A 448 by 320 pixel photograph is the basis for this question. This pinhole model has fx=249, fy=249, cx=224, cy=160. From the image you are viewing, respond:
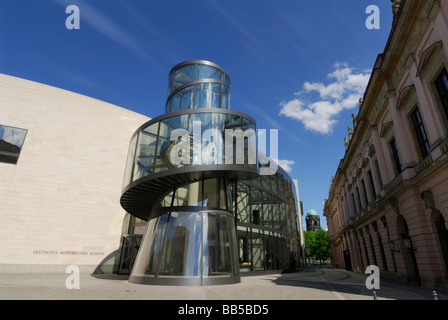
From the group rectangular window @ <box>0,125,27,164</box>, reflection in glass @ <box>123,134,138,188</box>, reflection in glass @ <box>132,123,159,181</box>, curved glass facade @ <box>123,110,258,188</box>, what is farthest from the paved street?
rectangular window @ <box>0,125,27,164</box>

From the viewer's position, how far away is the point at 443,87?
12.6 m

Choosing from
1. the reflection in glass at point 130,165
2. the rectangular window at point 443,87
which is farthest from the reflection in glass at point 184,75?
the rectangular window at point 443,87

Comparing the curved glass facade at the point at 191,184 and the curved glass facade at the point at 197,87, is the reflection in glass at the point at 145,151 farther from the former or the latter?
the curved glass facade at the point at 197,87

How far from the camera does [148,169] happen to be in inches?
581

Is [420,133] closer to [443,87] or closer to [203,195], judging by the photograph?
[443,87]

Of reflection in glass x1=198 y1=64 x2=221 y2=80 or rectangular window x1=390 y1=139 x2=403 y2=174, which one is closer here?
rectangular window x1=390 y1=139 x2=403 y2=174

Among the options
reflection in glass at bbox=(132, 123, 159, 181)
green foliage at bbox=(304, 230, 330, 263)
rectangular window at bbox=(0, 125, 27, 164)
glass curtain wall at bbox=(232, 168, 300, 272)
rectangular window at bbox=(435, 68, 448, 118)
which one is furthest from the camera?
green foliage at bbox=(304, 230, 330, 263)

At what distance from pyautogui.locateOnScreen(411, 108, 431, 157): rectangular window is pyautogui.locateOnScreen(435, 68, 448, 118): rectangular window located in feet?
8.14

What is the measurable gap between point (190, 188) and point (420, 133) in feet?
48.2

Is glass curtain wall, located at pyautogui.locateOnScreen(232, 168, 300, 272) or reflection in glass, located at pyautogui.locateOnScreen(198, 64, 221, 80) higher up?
reflection in glass, located at pyautogui.locateOnScreen(198, 64, 221, 80)

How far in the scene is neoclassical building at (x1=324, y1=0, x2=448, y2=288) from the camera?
1252 centimetres

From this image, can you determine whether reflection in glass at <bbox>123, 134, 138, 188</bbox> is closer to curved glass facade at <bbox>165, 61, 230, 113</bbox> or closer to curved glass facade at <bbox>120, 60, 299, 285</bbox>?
curved glass facade at <bbox>120, 60, 299, 285</bbox>

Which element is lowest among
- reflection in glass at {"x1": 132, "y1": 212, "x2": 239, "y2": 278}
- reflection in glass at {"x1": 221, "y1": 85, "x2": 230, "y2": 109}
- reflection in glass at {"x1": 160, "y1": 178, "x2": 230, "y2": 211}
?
reflection in glass at {"x1": 132, "y1": 212, "x2": 239, "y2": 278}

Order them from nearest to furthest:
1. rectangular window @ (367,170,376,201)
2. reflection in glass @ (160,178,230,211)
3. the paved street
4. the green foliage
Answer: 1. the paved street
2. reflection in glass @ (160,178,230,211)
3. rectangular window @ (367,170,376,201)
4. the green foliage
